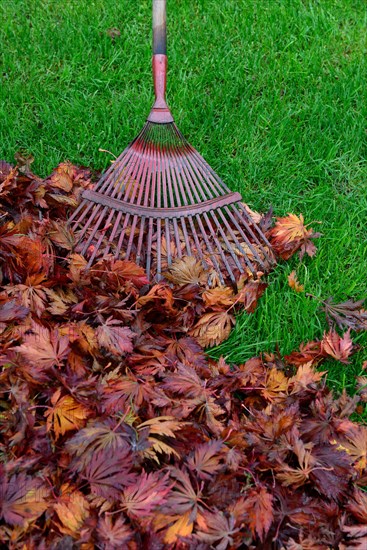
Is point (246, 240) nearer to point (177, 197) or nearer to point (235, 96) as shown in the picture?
point (177, 197)

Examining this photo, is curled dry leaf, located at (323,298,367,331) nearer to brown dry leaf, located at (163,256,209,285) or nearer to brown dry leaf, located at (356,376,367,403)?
brown dry leaf, located at (356,376,367,403)

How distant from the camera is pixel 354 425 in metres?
1.57

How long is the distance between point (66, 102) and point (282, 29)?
3.81ft

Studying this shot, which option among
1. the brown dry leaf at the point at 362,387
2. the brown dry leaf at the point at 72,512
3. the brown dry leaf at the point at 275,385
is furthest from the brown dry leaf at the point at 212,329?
the brown dry leaf at the point at 72,512

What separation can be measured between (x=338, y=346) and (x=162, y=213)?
2.55ft

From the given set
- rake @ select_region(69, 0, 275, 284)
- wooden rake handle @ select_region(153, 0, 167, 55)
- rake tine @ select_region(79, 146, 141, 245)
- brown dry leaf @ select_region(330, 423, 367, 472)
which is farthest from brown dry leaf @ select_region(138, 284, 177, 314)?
wooden rake handle @ select_region(153, 0, 167, 55)

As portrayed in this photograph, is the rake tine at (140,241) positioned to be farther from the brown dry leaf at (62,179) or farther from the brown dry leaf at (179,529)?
the brown dry leaf at (179,529)

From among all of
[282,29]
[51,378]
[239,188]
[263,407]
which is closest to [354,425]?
[263,407]

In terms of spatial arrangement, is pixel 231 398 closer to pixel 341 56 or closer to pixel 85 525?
pixel 85 525

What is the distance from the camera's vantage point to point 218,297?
1.88m

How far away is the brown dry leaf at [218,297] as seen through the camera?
1.87 m

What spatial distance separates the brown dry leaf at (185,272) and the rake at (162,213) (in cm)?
5

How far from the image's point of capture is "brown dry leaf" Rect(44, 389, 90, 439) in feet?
4.60

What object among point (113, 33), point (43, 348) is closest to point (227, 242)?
point (43, 348)
